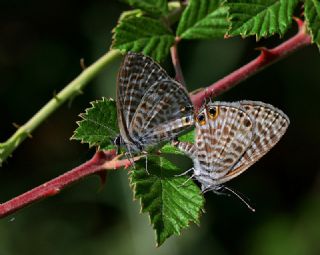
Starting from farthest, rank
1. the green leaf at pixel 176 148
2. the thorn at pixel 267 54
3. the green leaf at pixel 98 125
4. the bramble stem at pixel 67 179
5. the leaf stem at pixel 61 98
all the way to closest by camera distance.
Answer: the leaf stem at pixel 61 98 → the thorn at pixel 267 54 → the green leaf at pixel 176 148 → the green leaf at pixel 98 125 → the bramble stem at pixel 67 179

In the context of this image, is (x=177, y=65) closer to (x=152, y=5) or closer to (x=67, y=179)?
(x=152, y=5)

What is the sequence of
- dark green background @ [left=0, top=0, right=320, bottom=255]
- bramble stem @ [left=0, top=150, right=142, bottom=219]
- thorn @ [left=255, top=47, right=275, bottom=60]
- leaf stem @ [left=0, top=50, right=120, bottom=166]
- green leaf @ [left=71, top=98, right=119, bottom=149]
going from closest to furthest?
bramble stem @ [left=0, top=150, right=142, bottom=219] → green leaf @ [left=71, top=98, right=119, bottom=149] → thorn @ [left=255, top=47, right=275, bottom=60] → leaf stem @ [left=0, top=50, right=120, bottom=166] → dark green background @ [left=0, top=0, right=320, bottom=255]

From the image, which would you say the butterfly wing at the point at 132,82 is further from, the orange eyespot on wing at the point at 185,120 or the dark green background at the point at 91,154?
the dark green background at the point at 91,154

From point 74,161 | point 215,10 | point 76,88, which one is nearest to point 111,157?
point 76,88

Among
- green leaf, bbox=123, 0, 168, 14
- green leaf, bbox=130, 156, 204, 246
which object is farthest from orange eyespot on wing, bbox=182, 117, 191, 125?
green leaf, bbox=123, 0, 168, 14

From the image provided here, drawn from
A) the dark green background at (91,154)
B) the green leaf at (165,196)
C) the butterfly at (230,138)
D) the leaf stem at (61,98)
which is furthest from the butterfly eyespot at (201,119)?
the dark green background at (91,154)

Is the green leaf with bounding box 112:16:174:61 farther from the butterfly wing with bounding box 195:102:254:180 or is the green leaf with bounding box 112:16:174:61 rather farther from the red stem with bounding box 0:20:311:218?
the butterfly wing with bounding box 195:102:254:180
